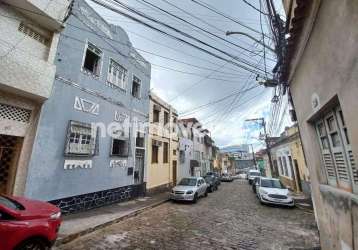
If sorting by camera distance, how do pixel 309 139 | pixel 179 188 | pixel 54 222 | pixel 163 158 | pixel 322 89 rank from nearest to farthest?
pixel 322 89 < pixel 54 222 < pixel 309 139 < pixel 179 188 < pixel 163 158

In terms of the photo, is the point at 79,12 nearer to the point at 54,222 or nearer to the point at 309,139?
the point at 54,222

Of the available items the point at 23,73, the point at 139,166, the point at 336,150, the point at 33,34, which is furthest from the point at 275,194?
the point at 33,34

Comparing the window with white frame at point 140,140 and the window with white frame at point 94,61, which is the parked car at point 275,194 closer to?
the window with white frame at point 140,140

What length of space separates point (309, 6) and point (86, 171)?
1009cm

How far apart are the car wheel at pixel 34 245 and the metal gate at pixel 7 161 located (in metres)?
4.00

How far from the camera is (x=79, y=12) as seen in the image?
9.18 meters

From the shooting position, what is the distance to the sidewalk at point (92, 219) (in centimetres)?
599

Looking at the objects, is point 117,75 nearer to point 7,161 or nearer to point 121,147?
point 121,147

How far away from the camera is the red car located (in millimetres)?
3406

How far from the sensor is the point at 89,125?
9570 mm

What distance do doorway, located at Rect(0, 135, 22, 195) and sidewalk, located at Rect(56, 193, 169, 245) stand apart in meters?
2.37

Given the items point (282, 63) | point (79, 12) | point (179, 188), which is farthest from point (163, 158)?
point (282, 63)

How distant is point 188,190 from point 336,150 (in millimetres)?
9800

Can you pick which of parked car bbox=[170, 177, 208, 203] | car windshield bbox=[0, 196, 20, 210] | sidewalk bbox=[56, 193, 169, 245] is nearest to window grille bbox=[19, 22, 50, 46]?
car windshield bbox=[0, 196, 20, 210]
